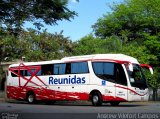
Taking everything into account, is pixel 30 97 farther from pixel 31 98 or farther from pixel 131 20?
pixel 131 20

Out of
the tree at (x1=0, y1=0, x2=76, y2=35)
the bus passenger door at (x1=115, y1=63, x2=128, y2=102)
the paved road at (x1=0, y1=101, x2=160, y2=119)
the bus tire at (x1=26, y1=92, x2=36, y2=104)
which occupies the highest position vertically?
the tree at (x1=0, y1=0, x2=76, y2=35)

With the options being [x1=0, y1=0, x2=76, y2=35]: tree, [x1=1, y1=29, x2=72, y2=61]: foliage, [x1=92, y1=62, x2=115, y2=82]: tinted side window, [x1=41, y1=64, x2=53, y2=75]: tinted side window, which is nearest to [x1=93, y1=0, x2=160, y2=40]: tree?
[x1=1, y1=29, x2=72, y2=61]: foliage

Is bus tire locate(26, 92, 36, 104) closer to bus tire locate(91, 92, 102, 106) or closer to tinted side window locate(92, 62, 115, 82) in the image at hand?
bus tire locate(91, 92, 102, 106)

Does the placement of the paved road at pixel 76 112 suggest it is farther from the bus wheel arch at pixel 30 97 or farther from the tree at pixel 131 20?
the tree at pixel 131 20

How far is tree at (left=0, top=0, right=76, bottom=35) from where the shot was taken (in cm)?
1451

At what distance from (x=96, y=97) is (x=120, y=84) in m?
2.01

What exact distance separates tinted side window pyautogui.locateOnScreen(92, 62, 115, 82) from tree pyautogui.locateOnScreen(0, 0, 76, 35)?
12862 mm

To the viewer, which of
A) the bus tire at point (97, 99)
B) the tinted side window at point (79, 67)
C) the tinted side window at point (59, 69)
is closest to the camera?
Result: the bus tire at point (97, 99)

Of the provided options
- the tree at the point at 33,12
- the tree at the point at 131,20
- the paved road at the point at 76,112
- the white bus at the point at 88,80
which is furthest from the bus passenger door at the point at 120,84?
the tree at the point at 131,20

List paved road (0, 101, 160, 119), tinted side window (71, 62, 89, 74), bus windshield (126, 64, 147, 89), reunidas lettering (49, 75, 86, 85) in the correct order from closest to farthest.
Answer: paved road (0, 101, 160, 119) → bus windshield (126, 64, 147, 89) → tinted side window (71, 62, 89, 74) → reunidas lettering (49, 75, 86, 85)

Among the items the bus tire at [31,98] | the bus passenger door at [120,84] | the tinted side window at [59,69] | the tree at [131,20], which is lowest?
the bus tire at [31,98]

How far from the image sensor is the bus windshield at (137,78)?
28.2 metres

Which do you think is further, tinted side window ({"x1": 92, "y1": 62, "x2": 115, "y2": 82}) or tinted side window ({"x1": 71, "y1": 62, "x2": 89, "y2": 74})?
tinted side window ({"x1": 71, "y1": 62, "x2": 89, "y2": 74})

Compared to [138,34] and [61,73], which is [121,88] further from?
[138,34]
